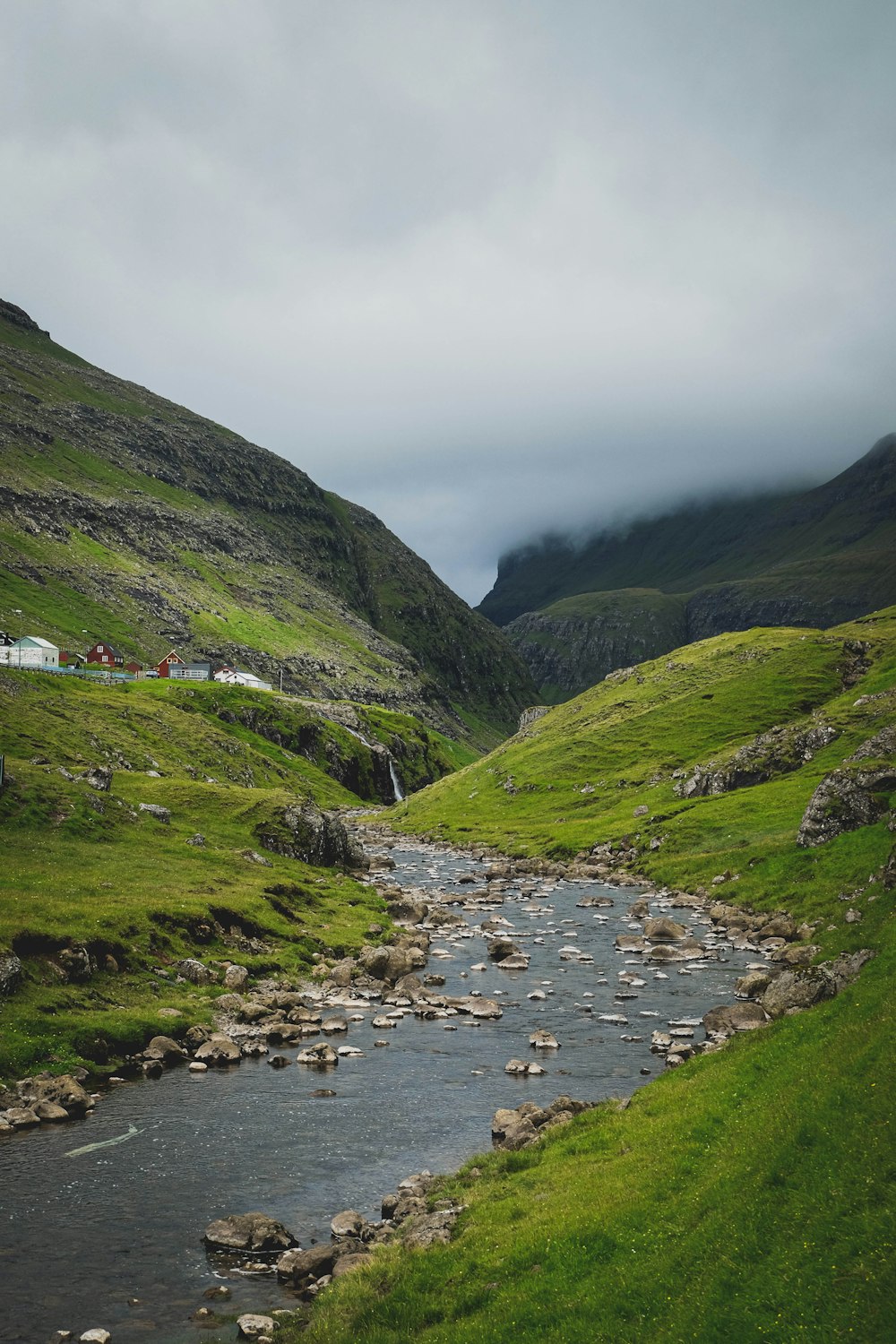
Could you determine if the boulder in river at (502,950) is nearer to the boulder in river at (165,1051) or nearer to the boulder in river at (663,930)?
the boulder in river at (663,930)

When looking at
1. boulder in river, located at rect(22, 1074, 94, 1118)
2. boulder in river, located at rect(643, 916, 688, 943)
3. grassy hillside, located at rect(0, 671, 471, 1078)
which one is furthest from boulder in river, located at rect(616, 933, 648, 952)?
boulder in river, located at rect(22, 1074, 94, 1118)

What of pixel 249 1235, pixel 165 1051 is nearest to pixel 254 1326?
pixel 249 1235

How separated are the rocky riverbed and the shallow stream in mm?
90

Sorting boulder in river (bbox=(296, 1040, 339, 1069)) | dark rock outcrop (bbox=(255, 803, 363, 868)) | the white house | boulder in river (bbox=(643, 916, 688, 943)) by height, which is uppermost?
the white house

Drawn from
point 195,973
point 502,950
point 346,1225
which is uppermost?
point 195,973

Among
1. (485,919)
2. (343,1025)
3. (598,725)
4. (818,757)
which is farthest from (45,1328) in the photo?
(598,725)

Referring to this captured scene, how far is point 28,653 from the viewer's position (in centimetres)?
19162

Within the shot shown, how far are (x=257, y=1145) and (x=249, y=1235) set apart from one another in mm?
6927

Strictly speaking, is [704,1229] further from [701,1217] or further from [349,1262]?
[349,1262]

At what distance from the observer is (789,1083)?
20844mm

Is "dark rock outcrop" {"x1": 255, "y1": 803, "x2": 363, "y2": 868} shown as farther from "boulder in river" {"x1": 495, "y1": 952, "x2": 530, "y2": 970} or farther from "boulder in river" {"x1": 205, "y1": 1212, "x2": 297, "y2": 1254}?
"boulder in river" {"x1": 205, "y1": 1212, "x2": 297, "y2": 1254}

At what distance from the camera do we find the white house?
618 ft

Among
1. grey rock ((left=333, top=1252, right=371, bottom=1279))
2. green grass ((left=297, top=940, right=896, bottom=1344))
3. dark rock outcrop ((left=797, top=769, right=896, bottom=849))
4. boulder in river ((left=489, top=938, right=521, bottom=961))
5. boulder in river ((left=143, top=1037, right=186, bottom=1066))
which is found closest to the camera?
green grass ((left=297, top=940, right=896, bottom=1344))

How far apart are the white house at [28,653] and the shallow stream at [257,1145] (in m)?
170
